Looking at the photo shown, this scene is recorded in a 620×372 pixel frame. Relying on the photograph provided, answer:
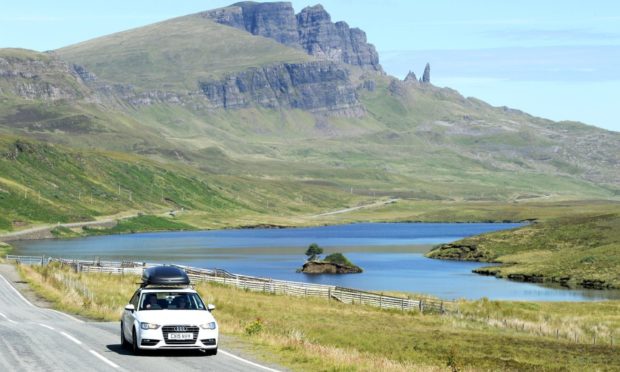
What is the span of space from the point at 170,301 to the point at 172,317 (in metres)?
1.96

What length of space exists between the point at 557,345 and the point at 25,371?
3509 centimetres

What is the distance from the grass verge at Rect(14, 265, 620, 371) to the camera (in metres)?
37.6

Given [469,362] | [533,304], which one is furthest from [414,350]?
[533,304]

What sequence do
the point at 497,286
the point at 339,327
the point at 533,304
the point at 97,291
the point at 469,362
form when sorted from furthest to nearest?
the point at 497,286 → the point at 533,304 → the point at 97,291 → the point at 339,327 → the point at 469,362

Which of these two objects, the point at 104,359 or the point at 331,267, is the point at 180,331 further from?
the point at 331,267

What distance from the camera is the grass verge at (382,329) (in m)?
37.6

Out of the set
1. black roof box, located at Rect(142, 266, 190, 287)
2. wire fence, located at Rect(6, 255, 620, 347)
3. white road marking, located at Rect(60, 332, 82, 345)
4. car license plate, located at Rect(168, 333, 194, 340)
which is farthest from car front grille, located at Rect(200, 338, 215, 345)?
wire fence, located at Rect(6, 255, 620, 347)

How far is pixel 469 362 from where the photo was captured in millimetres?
45062

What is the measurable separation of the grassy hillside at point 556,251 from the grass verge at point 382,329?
5030cm

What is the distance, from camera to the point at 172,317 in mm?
32719

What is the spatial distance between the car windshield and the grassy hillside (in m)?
108

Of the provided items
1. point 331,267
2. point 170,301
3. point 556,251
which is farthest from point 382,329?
point 556,251

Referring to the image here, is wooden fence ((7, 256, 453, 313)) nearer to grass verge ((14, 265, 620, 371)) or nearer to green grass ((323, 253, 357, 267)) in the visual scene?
grass verge ((14, 265, 620, 371))

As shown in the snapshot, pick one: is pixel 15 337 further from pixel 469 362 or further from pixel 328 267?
pixel 328 267
